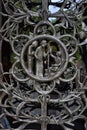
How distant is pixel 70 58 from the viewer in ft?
5.41

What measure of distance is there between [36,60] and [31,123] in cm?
35

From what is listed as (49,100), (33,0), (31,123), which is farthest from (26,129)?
(33,0)

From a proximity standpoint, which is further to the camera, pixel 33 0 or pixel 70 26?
pixel 33 0

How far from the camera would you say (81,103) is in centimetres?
168

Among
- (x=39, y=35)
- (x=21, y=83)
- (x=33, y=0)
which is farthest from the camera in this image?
(x=33, y=0)

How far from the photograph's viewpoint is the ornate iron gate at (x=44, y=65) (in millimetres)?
1645

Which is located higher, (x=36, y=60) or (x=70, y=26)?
(x=70, y=26)

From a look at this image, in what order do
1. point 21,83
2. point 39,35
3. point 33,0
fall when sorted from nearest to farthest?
point 39,35
point 21,83
point 33,0

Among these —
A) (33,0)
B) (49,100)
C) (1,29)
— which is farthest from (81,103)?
(33,0)

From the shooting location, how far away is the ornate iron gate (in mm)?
1645

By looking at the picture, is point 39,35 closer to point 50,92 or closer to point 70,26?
point 70,26

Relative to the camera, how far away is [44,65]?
5.57ft

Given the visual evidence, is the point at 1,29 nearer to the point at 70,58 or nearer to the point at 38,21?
the point at 38,21

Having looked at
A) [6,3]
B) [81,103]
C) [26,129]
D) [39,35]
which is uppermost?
[6,3]
